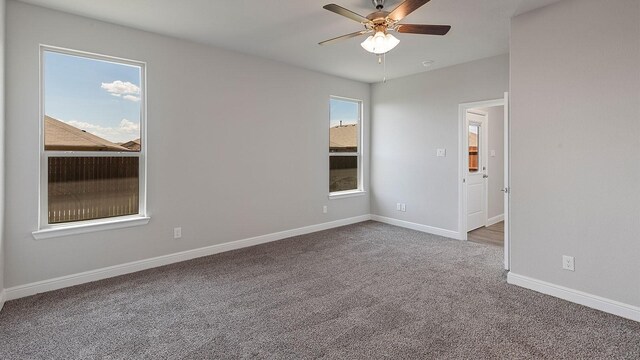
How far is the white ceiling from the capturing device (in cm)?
282

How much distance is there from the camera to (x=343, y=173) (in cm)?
578

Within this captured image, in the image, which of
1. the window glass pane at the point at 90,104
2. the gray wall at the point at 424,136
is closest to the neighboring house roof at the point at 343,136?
the gray wall at the point at 424,136

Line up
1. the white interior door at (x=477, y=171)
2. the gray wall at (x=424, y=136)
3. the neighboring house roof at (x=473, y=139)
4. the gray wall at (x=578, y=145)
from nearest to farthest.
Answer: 1. the gray wall at (x=578, y=145)
2. the gray wall at (x=424, y=136)
3. the white interior door at (x=477, y=171)
4. the neighboring house roof at (x=473, y=139)

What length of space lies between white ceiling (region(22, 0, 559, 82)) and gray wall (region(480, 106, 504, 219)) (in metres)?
1.81

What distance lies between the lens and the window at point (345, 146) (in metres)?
5.55

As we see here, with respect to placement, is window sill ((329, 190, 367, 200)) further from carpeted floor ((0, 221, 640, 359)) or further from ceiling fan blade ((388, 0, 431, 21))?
ceiling fan blade ((388, 0, 431, 21))

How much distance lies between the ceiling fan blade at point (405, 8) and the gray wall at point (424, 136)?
8.71 ft

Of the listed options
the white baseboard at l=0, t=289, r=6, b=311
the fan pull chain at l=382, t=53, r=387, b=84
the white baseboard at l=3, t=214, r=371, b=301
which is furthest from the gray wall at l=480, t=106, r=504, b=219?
the white baseboard at l=0, t=289, r=6, b=311

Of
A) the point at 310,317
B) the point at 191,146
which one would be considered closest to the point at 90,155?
the point at 191,146

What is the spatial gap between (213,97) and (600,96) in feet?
13.0

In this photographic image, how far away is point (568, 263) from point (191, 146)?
4.12m

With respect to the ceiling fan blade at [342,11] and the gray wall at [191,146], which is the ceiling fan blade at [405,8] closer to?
the ceiling fan blade at [342,11]

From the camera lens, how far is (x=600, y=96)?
2.56m

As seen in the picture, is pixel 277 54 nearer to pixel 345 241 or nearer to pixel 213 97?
pixel 213 97
